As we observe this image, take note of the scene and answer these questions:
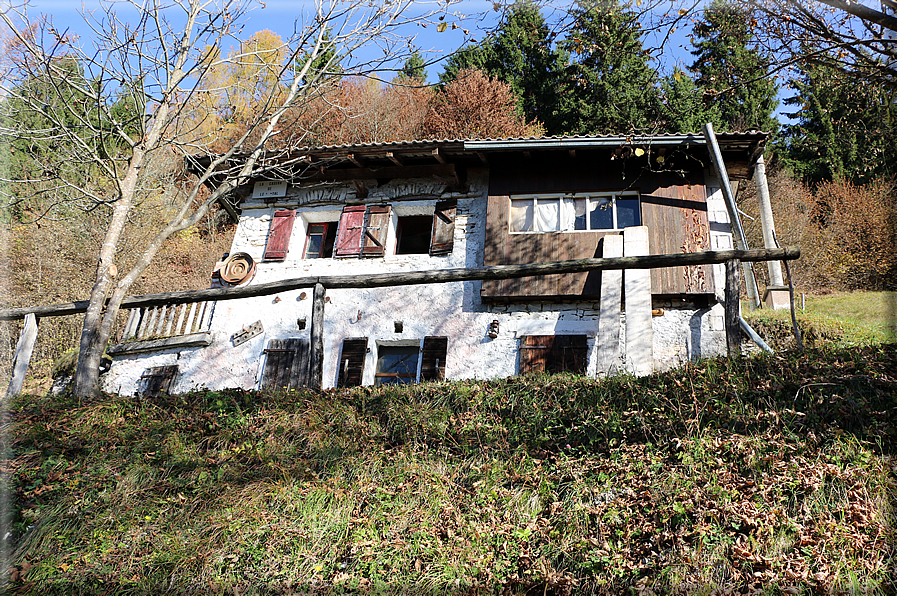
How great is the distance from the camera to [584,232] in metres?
10.5

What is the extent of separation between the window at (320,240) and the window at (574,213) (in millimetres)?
3988

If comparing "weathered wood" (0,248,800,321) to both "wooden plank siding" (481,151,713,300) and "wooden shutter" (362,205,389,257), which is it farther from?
"wooden shutter" (362,205,389,257)

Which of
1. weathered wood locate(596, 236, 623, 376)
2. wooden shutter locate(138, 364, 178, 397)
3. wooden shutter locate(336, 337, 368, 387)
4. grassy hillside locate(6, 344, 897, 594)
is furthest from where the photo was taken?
wooden shutter locate(138, 364, 178, 397)

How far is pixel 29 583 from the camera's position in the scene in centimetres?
371

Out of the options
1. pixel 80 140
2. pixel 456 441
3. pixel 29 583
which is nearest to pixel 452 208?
pixel 80 140

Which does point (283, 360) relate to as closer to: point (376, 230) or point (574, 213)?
point (376, 230)

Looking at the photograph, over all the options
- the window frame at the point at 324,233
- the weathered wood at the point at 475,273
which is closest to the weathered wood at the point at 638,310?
the weathered wood at the point at 475,273

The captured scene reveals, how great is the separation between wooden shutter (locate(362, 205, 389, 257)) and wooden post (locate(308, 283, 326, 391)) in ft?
16.8

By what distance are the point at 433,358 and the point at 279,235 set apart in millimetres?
4373

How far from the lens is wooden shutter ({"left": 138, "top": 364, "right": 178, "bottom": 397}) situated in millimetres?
10820

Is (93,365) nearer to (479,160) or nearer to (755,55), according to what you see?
(479,160)

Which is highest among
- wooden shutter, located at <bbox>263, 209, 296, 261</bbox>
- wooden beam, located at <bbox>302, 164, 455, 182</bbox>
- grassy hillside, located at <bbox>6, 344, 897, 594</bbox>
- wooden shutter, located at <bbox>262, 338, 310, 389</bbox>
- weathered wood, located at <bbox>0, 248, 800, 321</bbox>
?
wooden beam, located at <bbox>302, 164, 455, 182</bbox>

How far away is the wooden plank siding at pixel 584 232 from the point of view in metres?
9.93

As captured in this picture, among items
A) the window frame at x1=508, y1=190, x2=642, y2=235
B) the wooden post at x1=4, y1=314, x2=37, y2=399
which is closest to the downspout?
the window frame at x1=508, y1=190, x2=642, y2=235
